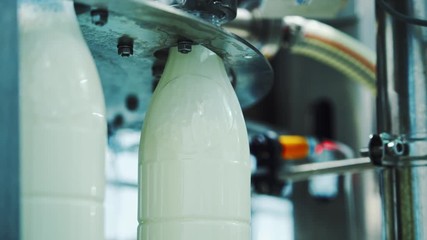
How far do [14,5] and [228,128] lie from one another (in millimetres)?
216

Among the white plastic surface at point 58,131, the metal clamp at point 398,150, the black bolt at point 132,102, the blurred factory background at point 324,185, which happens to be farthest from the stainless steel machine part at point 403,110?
the blurred factory background at point 324,185

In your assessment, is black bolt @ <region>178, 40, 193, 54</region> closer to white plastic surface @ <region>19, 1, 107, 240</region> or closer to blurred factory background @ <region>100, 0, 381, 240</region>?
white plastic surface @ <region>19, 1, 107, 240</region>

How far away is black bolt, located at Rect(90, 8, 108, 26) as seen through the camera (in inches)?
26.6

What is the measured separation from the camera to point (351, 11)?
1.65m

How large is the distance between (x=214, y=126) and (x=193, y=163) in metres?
0.04

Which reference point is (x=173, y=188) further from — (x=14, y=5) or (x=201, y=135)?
(x=14, y=5)

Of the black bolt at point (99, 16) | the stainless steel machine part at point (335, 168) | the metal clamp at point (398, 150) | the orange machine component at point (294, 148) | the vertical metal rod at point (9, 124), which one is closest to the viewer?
the vertical metal rod at point (9, 124)

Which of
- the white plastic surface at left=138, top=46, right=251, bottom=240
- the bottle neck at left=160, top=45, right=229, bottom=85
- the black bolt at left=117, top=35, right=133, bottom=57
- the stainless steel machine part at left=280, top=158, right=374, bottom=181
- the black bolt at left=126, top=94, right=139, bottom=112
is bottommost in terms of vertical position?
the white plastic surface at left=138, top=46, right=251, bottom=240

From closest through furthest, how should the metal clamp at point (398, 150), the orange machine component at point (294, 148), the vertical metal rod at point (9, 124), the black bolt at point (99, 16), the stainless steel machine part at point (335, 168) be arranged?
the vertical metal rod at point (9, 124), the black bolt at point (99, 16), the metal clamp at point (398, 150), the stainless steel machine part at point (335, 168), the orange machine component at point (294, 148)

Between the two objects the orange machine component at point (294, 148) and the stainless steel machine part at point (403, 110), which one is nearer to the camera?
the stainless steel machine part at point (403, 110)

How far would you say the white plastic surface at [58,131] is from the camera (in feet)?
2.05

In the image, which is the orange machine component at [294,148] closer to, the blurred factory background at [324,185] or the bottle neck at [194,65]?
the blurred factory background at [324,185]

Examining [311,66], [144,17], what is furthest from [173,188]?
[311,66]

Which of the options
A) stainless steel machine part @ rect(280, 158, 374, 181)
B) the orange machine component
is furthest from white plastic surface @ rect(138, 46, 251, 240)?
the orange machine component
